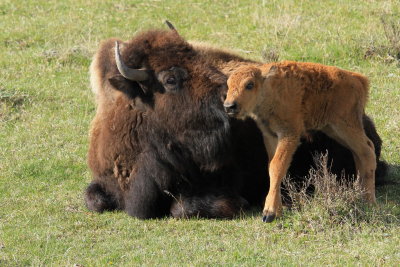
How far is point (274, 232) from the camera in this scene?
697 cm

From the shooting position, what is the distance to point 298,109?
721cm

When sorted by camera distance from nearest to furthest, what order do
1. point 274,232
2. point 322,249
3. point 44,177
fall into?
point 322,249 < point 274,232 < point 44,177

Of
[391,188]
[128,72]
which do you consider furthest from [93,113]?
[391,188]

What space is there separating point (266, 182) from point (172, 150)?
1.04 metres

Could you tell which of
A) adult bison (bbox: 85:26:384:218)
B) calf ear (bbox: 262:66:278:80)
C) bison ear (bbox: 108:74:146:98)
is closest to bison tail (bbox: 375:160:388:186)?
adult bison (bbox: 85:26:384:218)

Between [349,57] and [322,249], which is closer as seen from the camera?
[322,249]

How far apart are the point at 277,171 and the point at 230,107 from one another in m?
0.83

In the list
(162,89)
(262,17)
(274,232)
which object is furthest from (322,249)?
(262,17)

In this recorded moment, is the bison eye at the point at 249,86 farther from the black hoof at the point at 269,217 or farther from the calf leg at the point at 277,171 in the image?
the black hoof at the point at 269,217

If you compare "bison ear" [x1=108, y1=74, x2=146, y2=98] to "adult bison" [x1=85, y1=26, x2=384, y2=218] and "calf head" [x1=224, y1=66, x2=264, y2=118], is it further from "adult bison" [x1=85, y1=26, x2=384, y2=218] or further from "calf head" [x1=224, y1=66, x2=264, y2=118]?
"calf head" [x1=224, y1=66, x2=264, y2=118]

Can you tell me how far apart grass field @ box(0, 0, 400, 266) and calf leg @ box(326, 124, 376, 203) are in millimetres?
209

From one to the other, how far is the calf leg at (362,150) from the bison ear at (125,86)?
1848mm

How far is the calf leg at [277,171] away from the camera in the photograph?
23.2 feet

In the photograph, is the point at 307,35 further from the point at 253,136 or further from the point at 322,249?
the point at 322,249
